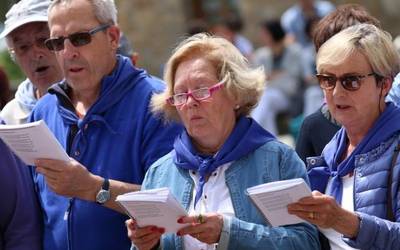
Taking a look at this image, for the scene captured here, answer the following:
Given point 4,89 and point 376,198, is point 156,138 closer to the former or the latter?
point 376,198

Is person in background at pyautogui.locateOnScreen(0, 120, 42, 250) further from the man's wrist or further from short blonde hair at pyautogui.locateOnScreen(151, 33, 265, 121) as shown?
short blonde hair at pyautogui.locateOnScreen(151, 33, 265, 121)

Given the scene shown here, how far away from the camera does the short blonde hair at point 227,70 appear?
547 cm

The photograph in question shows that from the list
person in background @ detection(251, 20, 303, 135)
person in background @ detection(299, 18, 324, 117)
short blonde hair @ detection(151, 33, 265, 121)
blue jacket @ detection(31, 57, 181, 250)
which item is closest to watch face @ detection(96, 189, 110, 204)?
blue jacket @ detection(31, 57, 181, 250)

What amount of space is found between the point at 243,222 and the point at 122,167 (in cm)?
101

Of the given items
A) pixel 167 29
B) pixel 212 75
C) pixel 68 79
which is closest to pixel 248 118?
pixel 212 75

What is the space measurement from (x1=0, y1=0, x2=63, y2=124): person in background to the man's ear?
72cm

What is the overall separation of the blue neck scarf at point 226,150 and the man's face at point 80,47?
0.82 m

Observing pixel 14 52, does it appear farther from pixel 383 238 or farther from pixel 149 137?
pixel 383 238

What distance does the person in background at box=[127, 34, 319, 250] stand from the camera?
17.2 feet

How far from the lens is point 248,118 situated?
217 inches

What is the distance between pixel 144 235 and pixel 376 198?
99cm

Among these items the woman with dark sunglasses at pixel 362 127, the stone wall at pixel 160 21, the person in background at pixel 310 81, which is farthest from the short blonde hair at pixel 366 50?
the stone wall at pixel 160 21

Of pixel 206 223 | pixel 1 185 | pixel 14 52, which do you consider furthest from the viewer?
pixel 14 52

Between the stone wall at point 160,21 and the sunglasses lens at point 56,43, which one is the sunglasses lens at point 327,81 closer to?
the sunglasses lens at point 56,43
